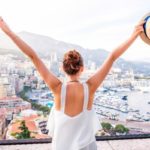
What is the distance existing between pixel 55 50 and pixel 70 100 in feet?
7.55

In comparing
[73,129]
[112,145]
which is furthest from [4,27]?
[112,145]

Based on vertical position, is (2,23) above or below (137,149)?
above

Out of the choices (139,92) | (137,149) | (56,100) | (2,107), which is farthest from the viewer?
(139,92)

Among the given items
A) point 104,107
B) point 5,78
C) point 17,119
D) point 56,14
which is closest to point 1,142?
point 17,119

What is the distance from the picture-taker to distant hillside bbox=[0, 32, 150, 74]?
3.66m

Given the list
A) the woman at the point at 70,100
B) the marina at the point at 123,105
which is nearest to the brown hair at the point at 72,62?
the woman at the point at 70,100

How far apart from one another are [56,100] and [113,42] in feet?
8.37

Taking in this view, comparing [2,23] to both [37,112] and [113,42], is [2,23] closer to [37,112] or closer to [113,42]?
[37,112]

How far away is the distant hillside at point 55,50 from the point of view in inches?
144

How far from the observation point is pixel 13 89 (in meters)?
3.59

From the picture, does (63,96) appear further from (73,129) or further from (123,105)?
(123,105)

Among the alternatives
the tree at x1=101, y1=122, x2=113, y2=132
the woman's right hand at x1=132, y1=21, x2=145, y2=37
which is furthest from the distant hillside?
the woman's right hand at x1=132, y1=21, x2=145, y2=37

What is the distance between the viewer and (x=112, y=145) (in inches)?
122

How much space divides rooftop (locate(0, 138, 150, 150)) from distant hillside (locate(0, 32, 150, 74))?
3.24ft
